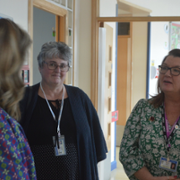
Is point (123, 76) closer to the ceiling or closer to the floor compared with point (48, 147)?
closer to the ceiling

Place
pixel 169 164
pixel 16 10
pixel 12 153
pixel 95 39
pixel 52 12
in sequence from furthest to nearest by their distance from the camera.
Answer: pixel 95 39
pixel 52 12
pixel 16 10
pixel 169 164
pixel 12 153

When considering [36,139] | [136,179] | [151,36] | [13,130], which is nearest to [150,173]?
[136,179]

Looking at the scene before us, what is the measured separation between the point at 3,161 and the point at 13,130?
11 centimetres

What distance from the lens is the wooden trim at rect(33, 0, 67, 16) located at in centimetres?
283

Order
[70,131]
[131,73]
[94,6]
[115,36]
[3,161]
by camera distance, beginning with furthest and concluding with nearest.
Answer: [131,73] < [115,36] < [94,6] < [70,131] < [3,161]

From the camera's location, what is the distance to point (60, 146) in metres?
1.71

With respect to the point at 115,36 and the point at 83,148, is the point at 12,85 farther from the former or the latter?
the point at 115,36

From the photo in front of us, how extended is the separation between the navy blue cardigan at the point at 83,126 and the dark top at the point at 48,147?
0.14 feet

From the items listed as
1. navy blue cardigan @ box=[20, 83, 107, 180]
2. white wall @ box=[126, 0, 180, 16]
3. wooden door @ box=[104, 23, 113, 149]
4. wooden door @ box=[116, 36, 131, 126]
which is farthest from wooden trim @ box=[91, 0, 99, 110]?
wooden door @ box=[116, 36, 131, 126]

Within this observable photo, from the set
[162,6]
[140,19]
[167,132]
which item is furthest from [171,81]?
[162,6]

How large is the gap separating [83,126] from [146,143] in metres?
0.45

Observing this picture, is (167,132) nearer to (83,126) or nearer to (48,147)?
(83,126)

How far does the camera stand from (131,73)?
6.08 meters

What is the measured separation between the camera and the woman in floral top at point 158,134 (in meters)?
1.57
